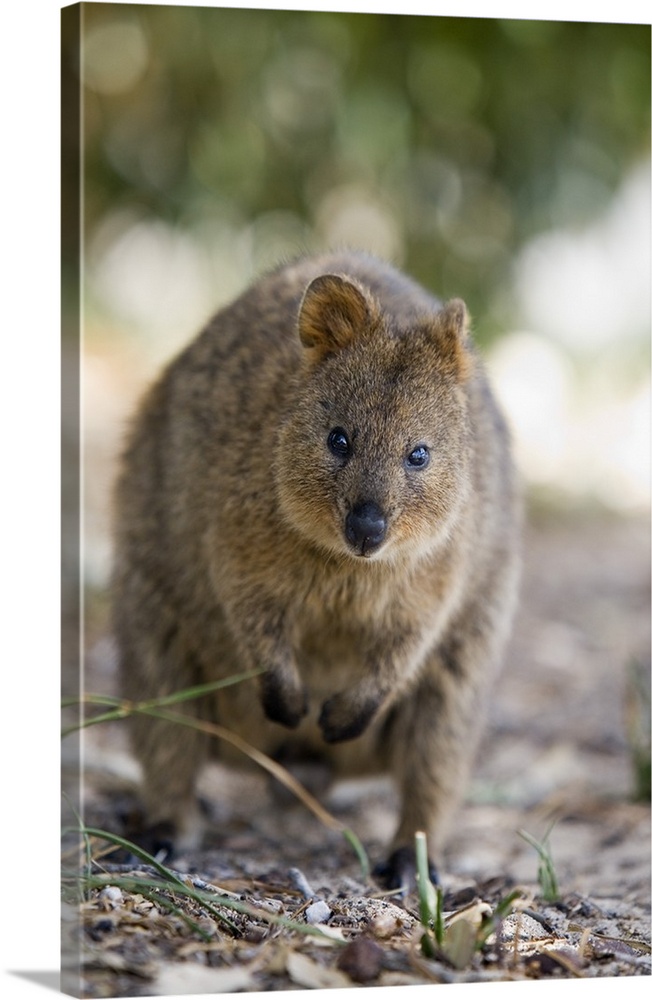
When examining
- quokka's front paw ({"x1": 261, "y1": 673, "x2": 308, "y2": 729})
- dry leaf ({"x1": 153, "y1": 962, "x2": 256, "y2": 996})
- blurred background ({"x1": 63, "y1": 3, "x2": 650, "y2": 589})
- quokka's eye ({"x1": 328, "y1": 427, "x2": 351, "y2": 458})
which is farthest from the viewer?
blurred background ({"x1": 63, "y1": 3, "x2": 650, "y2": 589})

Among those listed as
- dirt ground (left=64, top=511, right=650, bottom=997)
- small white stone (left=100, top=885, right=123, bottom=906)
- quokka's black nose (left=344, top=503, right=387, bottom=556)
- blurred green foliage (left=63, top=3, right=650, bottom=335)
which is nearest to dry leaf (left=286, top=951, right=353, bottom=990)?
dirt ground (left=64, top=511, right=650, bottom=997)

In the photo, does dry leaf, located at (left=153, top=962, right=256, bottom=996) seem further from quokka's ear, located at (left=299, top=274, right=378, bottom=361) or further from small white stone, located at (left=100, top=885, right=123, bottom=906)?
quokka's ear, located at (left=299, top=274, right=378, bottom=361)

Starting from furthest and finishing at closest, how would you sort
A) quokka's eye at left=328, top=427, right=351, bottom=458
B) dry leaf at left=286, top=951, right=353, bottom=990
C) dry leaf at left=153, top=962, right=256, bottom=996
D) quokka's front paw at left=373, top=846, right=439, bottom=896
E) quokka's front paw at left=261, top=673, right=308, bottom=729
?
quokka's front paw at left=373, top=846, right=439, bottom=896 < quokka's front paw at left=261, top=673, right=308, bottom=729 < quokka's eye at left=328, top=427, right=351, bottom=458 < dry leaf at left=286, top=951, right=353, bottom=990 < dry leaf at left=153, top=962, right=256, bottom=996

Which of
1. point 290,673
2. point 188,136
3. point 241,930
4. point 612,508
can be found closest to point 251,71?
point 188,136

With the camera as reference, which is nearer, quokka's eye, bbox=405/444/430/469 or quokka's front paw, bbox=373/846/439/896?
quokka's eye, bbox=405/444/430/469

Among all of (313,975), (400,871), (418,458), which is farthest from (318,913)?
(418,458)

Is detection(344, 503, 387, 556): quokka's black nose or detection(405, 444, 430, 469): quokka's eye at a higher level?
detection(405, 444, 430, 469): quokka's eye
